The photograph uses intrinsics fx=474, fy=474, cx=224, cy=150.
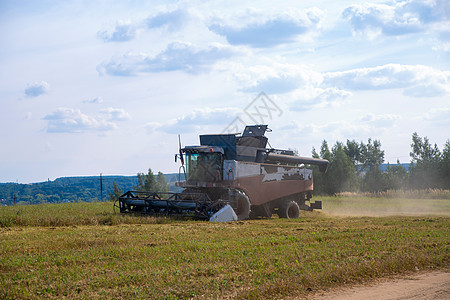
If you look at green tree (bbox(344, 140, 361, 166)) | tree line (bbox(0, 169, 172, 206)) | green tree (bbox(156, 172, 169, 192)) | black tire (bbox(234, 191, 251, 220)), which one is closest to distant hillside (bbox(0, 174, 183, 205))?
tree line (bbox(0, 169, 172, 206))

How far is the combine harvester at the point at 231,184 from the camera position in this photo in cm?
1698

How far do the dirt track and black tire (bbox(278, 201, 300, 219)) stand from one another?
12136 millimetres

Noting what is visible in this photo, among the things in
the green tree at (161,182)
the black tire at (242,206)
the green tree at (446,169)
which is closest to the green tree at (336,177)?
the green tree at (446,169)

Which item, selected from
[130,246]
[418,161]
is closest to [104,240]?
[130,246]

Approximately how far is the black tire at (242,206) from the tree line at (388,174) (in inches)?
1736

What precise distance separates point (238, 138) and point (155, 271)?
11.5m

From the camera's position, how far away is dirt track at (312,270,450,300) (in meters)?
6.52

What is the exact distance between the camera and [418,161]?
72.1 metres

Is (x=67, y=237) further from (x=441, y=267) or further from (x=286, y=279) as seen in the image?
(x=441, y=267)

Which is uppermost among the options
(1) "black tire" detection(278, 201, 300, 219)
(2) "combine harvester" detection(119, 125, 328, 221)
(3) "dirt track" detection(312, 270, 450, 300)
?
(2) "combine harvester" detection(119, 125, 328, 221)

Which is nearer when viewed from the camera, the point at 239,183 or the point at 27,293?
the point at 27,293

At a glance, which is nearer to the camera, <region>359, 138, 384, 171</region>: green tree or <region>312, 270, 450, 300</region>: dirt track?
<region>312, 270, 450, 300</region>: dirt track

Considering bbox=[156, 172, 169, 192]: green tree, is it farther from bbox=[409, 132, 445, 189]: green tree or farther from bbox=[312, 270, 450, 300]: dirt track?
bbox=[312, 270, 450, 300]: dirt track

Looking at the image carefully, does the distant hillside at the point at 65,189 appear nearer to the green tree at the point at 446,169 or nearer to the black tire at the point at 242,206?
the green tree at the point at 446,169
